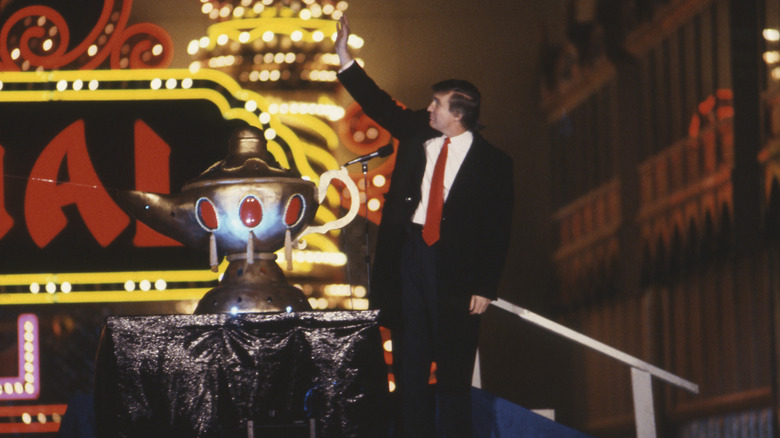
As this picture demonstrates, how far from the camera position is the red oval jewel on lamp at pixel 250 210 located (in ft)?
12.3

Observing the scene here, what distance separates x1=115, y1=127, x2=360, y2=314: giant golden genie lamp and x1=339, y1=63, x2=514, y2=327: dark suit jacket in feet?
0.99

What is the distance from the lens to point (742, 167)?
599 cm

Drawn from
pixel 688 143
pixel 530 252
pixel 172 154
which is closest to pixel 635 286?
pixel 530 252

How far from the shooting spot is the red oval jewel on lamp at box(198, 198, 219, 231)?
149 inches

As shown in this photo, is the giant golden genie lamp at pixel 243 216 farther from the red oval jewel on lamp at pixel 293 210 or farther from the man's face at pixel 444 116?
the man's face at pixel 444 116

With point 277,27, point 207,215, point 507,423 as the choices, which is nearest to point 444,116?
point 207,215

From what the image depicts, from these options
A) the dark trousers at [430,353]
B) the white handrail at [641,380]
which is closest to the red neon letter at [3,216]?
the white handrail at [641,380]

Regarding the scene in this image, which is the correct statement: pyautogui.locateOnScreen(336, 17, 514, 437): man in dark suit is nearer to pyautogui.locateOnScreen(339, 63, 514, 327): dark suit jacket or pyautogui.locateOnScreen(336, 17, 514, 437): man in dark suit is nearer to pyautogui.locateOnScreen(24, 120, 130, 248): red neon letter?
pyautogui.locateOnScreen(339, 63, 514, 327): dark suit jacket

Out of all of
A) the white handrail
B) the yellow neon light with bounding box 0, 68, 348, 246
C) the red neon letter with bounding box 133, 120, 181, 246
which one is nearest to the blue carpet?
the white handrail

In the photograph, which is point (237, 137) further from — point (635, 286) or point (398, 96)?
point (635, 286)

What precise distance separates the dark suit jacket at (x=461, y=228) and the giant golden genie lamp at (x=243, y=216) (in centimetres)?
30

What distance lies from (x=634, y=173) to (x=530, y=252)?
928 millimetres

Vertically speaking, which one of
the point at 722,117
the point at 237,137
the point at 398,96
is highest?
the point at 398,96

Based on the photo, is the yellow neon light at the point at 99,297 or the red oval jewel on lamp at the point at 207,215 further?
the yellow neon light at the point at 99,297
